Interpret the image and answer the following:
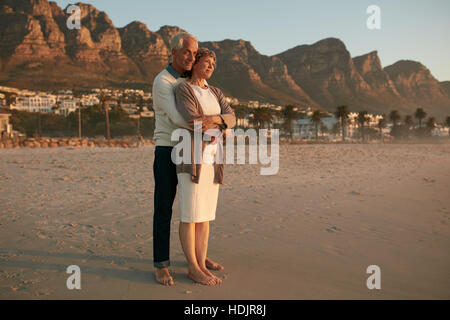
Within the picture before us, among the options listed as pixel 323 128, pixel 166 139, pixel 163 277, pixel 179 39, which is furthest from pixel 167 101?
pixel 323 128

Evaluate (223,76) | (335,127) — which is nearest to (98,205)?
(335,127)


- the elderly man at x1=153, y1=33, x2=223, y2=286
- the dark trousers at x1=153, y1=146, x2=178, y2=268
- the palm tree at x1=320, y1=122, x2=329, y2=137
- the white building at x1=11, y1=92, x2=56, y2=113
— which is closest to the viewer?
the elderly man at x1=153, y1=33, x2=223, y2=286

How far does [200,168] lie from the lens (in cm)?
289

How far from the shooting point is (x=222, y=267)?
326cm

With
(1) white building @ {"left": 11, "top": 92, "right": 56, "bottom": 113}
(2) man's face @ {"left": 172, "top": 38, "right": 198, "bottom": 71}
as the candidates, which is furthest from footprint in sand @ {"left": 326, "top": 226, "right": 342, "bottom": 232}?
(1) white building @ {"left": 11, "top": 92, "right": 56, "bottom": 113}

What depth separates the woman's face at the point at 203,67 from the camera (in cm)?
290

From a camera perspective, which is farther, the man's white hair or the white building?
the white building

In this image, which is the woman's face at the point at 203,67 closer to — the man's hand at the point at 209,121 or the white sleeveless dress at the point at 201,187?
the white sleeveless dress at the point at 201,187

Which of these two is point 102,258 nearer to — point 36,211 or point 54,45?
point 36,211

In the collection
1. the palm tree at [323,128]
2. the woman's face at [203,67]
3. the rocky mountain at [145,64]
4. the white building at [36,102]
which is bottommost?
the woman's face at [203,67]

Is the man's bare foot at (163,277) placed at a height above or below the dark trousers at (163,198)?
below

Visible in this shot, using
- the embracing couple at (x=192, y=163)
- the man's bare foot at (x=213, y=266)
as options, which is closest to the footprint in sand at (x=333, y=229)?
the man's bare foot at (x=213, y=266)

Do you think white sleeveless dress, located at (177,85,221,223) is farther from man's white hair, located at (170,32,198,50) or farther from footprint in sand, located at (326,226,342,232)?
footprint in sand, located at (326,226,342,232)

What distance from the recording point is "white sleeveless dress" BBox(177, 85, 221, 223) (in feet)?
9.52
